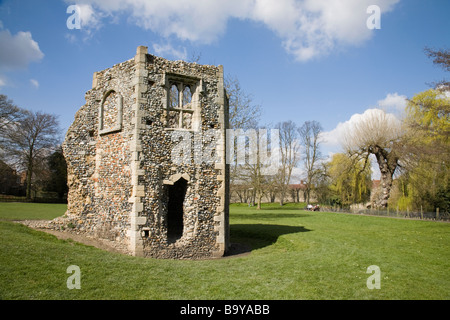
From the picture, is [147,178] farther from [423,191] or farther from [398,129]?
[398,129]

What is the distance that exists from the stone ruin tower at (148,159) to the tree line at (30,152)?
30.0 metres

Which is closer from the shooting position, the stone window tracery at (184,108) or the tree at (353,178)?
the stone window tracery at (184,108)

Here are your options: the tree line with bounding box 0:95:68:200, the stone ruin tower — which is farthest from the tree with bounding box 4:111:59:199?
the stone ruin tower

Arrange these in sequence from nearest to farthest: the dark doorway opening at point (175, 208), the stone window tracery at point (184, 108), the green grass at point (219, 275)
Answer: the green grass at point (219, 275)
the stone window tracery at point (184, 108)
the dark doorway opening at point (175, 208)

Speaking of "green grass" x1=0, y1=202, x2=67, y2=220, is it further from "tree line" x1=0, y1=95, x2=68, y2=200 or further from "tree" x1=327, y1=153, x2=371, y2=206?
"tree" x1=327, y1=153, x2=371, y2=206

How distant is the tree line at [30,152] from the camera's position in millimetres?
36625

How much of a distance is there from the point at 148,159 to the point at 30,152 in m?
35.8

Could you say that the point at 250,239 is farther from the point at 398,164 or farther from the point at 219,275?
the point at 398,164

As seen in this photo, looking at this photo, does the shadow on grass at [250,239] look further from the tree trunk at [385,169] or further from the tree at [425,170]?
the tree trunk at [385,169]

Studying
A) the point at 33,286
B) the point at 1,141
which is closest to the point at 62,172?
the point at 1,141

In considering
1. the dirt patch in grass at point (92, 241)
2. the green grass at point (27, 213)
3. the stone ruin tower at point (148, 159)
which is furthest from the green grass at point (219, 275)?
the green grass at point (27, 213)

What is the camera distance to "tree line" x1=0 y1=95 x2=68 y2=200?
36.6m

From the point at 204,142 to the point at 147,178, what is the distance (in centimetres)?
260

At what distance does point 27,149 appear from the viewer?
3947 centimetres
